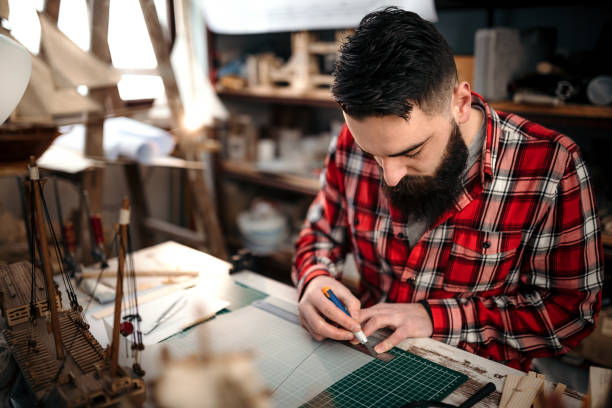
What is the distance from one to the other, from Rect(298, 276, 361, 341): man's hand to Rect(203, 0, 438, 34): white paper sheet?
4.36 feet

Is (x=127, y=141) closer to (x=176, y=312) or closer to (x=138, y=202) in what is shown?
(x=138, y=202)

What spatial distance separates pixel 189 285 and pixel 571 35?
1.90 metres

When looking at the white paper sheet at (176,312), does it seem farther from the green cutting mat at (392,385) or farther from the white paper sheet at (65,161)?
the white paper sheet at (65,161)

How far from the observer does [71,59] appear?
5.55ft

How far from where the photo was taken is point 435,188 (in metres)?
1.16

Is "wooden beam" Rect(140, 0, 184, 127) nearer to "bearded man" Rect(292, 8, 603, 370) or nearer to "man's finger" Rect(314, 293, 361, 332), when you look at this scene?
"bearded man" Rect(292, 8, 603, 370)

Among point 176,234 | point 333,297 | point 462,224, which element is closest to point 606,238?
point 462,224

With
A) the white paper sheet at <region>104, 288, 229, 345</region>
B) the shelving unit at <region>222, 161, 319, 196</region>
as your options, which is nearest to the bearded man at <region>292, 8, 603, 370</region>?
the white paper sheet at <region>104, 288, 229, 345</region>

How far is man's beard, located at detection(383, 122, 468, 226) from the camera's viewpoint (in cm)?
113

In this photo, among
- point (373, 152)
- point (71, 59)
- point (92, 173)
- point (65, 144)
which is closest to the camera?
point (373, 152)

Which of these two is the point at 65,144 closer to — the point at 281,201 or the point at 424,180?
the point at 281,201

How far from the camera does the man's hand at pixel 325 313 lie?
1033 mm

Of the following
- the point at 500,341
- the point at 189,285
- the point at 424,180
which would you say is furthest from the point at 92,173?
the point at 500,341

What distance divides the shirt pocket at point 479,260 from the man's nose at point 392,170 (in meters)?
0.28
